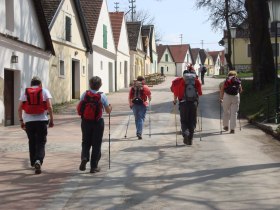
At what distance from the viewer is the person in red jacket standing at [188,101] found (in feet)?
41.8

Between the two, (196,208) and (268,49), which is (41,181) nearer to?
(196,208)

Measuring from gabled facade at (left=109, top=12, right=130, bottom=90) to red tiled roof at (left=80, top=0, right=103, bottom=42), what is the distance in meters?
6.38

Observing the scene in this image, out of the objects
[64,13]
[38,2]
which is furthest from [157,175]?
[64,13]

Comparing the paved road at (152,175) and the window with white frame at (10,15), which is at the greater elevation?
the window with white frame at (10,15)

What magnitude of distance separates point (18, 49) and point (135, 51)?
33.7 meters

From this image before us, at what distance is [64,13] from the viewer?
28.1 meters

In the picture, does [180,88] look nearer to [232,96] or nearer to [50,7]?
[232,96]

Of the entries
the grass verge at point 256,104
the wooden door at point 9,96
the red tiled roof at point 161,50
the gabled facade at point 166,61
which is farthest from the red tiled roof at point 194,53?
the wooden door at point 9,96

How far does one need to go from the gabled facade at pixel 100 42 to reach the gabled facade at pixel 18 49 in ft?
38.4

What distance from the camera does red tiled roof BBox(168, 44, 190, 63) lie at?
10550 cm

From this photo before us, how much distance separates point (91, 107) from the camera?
355 inches

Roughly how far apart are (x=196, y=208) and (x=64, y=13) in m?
22.7

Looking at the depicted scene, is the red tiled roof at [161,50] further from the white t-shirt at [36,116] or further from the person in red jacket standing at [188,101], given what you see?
the white t-shirt at [36,116]

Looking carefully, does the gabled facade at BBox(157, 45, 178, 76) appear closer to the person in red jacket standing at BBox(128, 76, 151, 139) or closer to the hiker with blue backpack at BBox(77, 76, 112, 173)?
the person in red jacket standing at BBox(128, 76, 151, 139)
